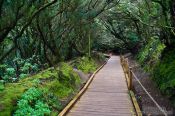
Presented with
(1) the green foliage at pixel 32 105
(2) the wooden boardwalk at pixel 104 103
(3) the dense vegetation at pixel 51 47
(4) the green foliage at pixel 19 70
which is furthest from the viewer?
(4) the green foliage at pixel 19 70

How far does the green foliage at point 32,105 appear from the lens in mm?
8094

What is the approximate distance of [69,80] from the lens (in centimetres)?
1508

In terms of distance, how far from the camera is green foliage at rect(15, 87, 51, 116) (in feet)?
26.6

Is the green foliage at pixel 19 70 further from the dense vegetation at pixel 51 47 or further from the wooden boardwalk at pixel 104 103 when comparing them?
the wooden boardwalk at pixel 104 103

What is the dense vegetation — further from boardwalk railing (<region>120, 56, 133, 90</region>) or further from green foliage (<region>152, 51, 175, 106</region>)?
boardwalk railing (<region>120, 56, 133, 90</region>)

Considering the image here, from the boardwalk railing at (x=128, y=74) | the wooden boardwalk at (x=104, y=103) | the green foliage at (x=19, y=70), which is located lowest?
the wooden boardwalk at (x=104, y=103)

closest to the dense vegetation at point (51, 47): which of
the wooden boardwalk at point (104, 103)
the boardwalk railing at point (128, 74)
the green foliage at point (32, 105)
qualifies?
the green foliage at point (32, 105)

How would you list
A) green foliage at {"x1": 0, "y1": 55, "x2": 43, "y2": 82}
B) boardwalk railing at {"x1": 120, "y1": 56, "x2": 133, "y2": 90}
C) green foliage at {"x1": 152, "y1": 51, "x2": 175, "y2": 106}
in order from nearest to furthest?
green foliage at {"x1": 0, "y1": 55, "x2": 43, "y2": 82}
green foliage at {"x1": 152, "y1": 51, "x2": 175, "y2": 106}
boardwalk railing at {"x1": 120, "y1": 56, "x2": 133, "y2": 90}

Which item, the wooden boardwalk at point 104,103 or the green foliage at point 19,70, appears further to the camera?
the green foliage at point 19,70

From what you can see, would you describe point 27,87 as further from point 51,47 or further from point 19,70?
point 51,47

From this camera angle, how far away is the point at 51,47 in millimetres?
21359

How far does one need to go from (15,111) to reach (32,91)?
98cm

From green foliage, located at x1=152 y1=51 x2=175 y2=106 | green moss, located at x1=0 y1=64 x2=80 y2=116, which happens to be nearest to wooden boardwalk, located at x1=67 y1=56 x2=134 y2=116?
green moss, located at x1=0 y1=64 x2=80 y2=116

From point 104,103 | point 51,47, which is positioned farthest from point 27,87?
point 51,47
